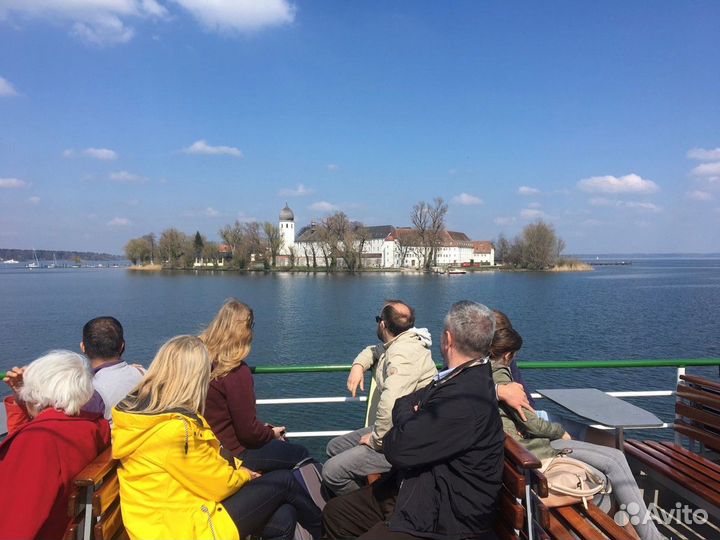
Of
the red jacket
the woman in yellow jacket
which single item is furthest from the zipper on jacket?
the red jacket

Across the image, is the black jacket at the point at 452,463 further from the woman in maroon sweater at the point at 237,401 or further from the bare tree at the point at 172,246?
the bare tree at the point at 172,246

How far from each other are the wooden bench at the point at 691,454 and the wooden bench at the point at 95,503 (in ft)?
11.4

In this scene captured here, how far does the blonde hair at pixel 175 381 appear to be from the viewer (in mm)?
2375

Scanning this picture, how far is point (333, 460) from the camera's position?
3.40m

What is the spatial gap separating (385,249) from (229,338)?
133383 mm

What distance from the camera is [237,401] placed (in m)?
3.32

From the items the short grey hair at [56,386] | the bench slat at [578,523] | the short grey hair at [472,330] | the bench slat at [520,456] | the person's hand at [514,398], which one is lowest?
the bench slat at [578,523]

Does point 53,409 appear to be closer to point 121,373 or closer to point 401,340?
point 121,373

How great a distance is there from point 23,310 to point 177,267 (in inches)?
3318

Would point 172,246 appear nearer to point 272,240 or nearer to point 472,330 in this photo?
point 272,240

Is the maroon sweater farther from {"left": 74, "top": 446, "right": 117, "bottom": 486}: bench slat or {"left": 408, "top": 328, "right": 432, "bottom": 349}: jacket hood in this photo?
{"left": 408, "top": 328, "right": 432, "bottom": 349}: jacket hood

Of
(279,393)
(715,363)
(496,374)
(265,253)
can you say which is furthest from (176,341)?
(265,253)

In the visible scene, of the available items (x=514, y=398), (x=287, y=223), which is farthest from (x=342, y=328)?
(x=287, y=223)

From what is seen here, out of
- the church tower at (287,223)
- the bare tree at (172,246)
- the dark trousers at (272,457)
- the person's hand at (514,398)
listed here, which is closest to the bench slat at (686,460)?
the person's hand at (514,398)
